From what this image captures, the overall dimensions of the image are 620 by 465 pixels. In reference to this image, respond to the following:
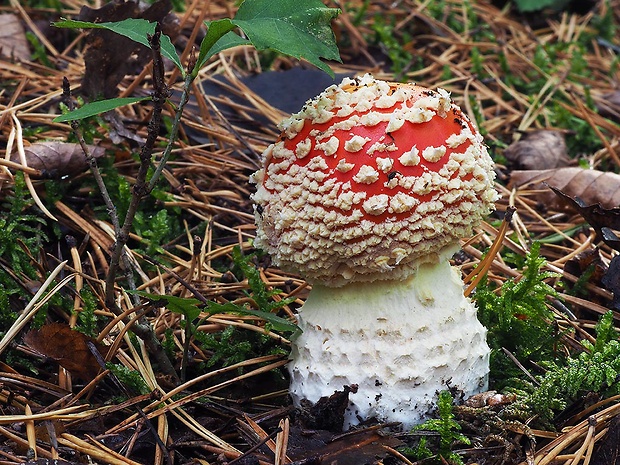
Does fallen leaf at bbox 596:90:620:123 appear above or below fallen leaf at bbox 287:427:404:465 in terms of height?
above

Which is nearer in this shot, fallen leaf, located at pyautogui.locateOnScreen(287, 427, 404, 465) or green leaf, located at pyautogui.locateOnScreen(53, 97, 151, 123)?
green leaf, located at pyautogui.locateOnScreen(53, 97, 151, 123)

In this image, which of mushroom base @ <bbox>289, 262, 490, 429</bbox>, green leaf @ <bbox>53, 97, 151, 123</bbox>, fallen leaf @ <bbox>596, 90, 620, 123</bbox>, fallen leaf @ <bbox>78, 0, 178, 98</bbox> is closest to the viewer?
green leaf @ <bbox>53, 97, 151, 123</bbox>

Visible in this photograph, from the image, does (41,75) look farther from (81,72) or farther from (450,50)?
(450,50)

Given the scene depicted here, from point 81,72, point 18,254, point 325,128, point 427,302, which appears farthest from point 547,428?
point 81,72

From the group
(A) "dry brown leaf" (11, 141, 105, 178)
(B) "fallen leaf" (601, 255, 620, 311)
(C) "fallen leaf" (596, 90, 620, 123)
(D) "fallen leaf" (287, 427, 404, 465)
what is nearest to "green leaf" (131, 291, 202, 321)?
(D) "fallen leaf" (287, 427, 404, 465)

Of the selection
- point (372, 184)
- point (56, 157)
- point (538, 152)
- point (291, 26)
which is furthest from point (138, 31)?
point (538, 152)

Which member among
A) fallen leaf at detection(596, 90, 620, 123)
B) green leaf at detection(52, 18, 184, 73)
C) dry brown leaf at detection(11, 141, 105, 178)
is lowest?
fallen leaf at detection(596, 90, 620, 123)

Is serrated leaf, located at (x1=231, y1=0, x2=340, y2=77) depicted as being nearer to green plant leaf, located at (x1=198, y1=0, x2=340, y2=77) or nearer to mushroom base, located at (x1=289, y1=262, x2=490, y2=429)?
green plant leaf, located at (x1=198, y1=0, x2=340, y2=77)

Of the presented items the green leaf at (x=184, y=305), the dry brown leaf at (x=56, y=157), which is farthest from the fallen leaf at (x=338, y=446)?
the dry brown leaf at (x=56, y=157)
